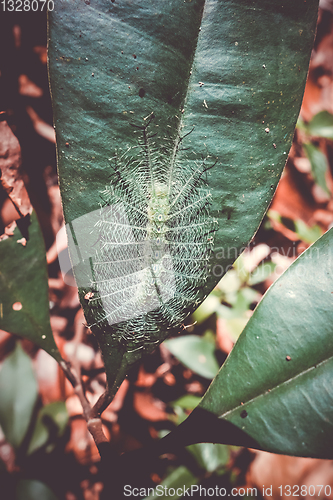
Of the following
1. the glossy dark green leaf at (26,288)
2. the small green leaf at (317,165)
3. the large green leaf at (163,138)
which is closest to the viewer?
the large green leaf at (163,138)

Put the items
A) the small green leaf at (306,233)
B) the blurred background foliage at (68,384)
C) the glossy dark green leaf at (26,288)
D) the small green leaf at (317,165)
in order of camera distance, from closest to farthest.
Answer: the glossy dark green leaf at (26,288)
the blurred background foliage at (68,384)
the small green leaf at (306,233)
the small green leaf at (317,165)

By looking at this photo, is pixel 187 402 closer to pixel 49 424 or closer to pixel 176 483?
pixel 176 483

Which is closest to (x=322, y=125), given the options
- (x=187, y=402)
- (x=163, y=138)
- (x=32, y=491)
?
(x=163, y=138)

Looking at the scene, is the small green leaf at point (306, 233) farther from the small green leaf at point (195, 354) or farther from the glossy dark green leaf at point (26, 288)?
the glossy dark green leaf at point (26, 288)

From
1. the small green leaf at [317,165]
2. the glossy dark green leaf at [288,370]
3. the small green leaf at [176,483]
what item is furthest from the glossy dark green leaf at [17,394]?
the small green leaf at [317,165]

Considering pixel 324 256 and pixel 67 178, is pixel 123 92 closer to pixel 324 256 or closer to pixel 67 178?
pixel 67 178

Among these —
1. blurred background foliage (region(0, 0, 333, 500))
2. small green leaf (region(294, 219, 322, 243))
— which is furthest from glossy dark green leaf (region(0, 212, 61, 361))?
small green leaf (region(294, 219, 322, 243))
